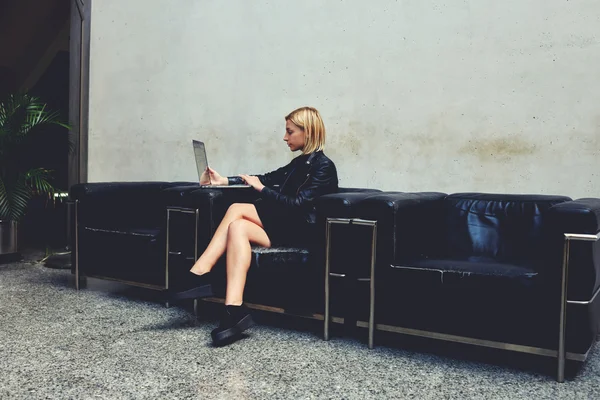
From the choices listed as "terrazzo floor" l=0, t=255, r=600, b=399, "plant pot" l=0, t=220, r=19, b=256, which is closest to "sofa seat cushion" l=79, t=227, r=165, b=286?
"terrazzo floor" l=0, t=255, r=600, b=399

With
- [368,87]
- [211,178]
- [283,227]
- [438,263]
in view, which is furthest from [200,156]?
[438,263]

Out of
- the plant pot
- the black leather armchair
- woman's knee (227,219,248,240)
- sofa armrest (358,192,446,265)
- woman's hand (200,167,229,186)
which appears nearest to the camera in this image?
the black leather armchair

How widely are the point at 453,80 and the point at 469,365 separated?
5.87 ft

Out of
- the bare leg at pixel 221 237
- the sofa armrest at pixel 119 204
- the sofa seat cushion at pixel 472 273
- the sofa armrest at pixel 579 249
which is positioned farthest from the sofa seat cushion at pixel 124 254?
the sofa armrest at pixel 579 249

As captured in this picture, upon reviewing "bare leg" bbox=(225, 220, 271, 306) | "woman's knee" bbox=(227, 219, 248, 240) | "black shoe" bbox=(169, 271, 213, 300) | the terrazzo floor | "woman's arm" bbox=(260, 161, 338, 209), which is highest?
"woman's arm" bbox=(260, 161, 338, 209)

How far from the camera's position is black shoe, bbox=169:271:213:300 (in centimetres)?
312

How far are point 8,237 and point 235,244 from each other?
311cm

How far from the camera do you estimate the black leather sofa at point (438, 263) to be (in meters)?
2.43

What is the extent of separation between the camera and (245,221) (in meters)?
3.16

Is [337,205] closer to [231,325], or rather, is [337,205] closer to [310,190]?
[310,190]

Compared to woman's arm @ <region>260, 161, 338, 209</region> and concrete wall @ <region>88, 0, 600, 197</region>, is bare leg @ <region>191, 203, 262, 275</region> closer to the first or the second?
woman's arm @ <region>260, 161, 338, 209</region>

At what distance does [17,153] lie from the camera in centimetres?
507

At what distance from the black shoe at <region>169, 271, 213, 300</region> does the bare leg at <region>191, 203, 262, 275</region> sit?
77 mm

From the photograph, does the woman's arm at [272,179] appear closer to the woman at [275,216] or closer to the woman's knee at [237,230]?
the woman at [275,216]
